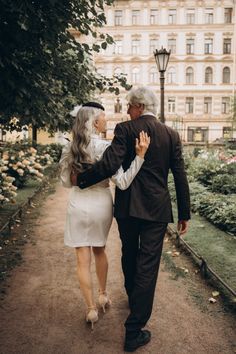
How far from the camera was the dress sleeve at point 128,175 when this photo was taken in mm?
3109

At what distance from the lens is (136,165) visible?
3.11 meters

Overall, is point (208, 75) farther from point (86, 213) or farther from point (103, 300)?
point (86, 213)

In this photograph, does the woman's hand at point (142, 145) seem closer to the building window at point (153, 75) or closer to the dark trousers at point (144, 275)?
the dark trousers at point (144, 275)

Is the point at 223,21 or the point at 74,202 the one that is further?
the point at 223,21

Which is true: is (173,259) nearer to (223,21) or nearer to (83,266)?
(83,266)

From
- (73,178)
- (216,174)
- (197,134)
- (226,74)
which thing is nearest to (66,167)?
(73,178)

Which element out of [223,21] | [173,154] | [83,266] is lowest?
[83,266]

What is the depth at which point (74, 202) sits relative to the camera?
139 inches

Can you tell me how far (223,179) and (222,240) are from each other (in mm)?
3772

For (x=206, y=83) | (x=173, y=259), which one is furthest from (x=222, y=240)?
(x=206, y=83)

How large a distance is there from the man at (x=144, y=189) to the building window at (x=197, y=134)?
4158 centimetres

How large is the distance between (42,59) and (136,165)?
1982mm

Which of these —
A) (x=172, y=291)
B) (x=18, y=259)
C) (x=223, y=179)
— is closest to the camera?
(x=172, y=291)

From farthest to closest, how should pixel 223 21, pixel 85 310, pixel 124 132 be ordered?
pixel 223 21, pixel 85 310, pixel 124 132
